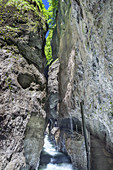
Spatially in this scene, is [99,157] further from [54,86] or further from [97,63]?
[54,86]

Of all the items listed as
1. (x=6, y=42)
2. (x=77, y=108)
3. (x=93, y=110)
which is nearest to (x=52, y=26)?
(x=6, y=42)

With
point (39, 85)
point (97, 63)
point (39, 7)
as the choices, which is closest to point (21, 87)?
point (39, 85)

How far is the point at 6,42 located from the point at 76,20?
451 cm

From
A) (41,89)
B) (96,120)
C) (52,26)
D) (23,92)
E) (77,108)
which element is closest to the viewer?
(96,120)

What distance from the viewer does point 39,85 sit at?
26.0 feet

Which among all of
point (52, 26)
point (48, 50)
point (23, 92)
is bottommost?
point (23, 92)

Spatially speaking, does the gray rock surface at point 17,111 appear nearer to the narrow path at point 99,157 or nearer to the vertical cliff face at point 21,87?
the vertical cliff face at point 21,87

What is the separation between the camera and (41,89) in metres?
8.05

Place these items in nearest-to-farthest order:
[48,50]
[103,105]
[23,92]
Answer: [103,105] → [23,92] → [48,50]

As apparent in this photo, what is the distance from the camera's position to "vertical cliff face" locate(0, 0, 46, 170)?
5.55 m

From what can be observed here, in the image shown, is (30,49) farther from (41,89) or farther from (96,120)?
(96,120)

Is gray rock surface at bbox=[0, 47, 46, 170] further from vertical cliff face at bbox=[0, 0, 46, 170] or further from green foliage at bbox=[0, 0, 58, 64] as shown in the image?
green foliage at bbox=[0, 0, 58, 64]

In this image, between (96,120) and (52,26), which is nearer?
(96,120)

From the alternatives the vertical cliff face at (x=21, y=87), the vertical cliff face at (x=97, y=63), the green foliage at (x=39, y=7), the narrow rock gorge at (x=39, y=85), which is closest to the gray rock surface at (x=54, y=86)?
the narrow rock gorge at (x=39, y=85)
